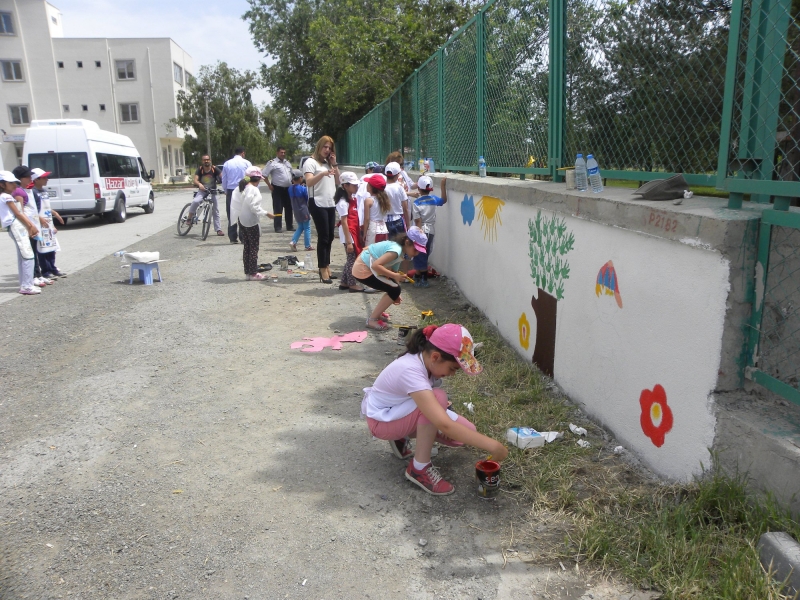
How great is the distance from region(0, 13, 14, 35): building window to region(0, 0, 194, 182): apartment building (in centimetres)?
5

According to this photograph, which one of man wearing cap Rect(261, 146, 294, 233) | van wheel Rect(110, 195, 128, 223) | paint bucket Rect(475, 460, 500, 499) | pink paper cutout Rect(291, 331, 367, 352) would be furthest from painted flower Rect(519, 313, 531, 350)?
van wheel Rect(110, 195, 128, 223)

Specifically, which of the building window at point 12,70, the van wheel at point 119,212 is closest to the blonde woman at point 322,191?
the van wheel at point 119,212

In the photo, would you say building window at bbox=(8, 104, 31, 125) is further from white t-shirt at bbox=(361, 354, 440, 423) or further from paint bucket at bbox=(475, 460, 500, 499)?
paint bucket at bbox=(475, 460, 500, 499)

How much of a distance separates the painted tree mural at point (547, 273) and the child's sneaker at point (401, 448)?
139 centimetres

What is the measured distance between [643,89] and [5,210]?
7.87 metres

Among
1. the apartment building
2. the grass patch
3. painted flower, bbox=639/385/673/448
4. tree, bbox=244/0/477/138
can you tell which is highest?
the apartment building

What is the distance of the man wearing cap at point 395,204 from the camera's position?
24.2 ft

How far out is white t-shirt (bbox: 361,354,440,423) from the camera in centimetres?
309

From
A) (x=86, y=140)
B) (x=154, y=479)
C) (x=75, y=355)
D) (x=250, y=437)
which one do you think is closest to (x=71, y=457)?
(x=154, y=479)

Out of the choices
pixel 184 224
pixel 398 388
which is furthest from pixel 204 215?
pixel 398 388

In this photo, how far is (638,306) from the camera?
3164 millimetres

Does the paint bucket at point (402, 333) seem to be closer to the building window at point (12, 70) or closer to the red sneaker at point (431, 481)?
the red sneaker at point (431, 481)

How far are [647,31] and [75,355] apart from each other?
5202mm

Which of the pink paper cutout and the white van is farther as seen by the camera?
the white van
